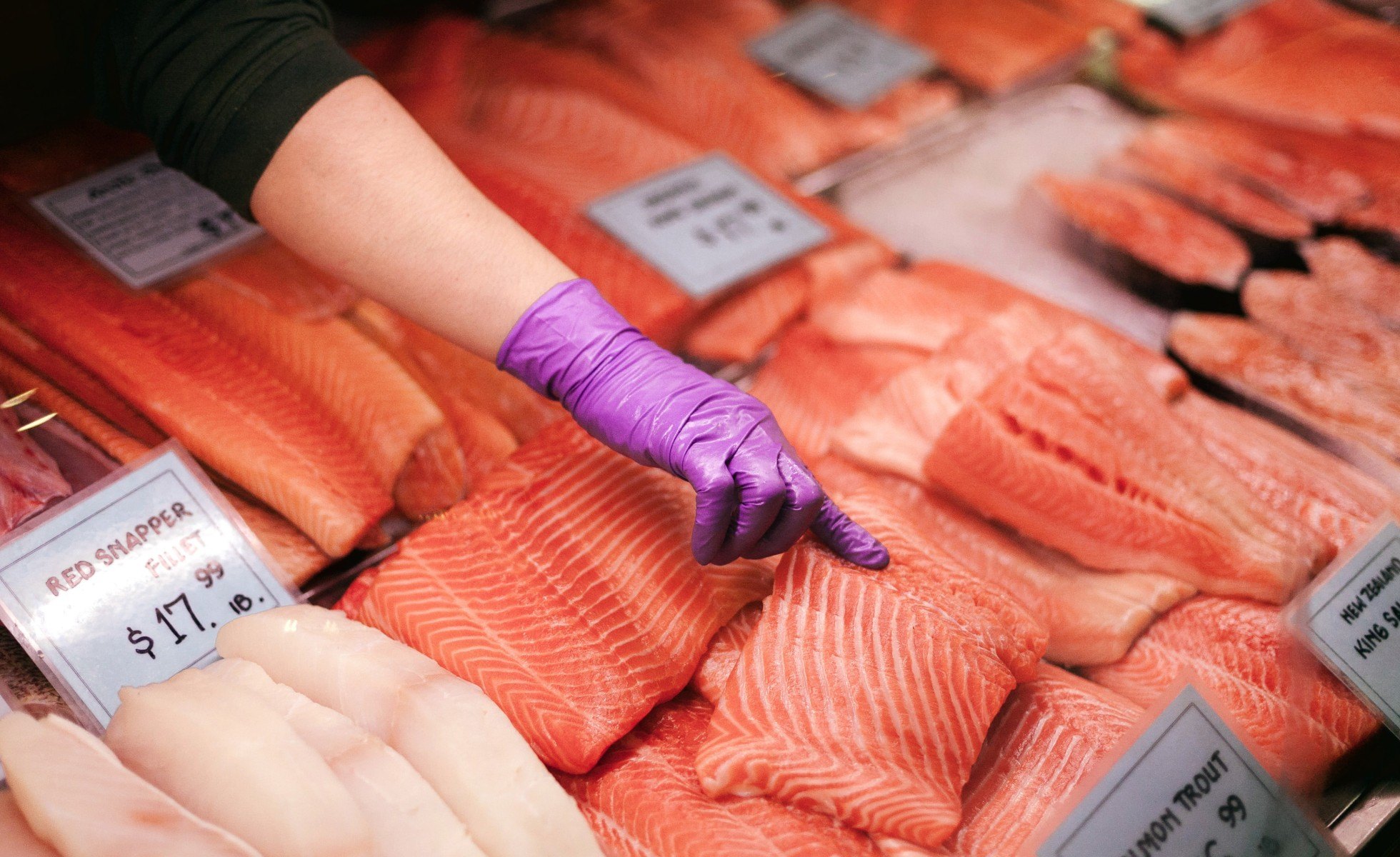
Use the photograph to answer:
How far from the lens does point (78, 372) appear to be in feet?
7.24

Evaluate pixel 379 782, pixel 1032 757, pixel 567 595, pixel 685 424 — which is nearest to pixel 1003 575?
pixel 1032 757

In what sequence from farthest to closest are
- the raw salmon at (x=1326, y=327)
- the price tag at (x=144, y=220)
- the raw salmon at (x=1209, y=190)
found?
the raw salmon at (x=1209, y=190) → the raw salmon at (x=1326, y=327) → the price tag at (x=144, y=220)

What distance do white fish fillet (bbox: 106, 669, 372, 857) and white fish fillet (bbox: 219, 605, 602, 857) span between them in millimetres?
186

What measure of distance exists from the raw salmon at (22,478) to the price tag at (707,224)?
162 centimetres

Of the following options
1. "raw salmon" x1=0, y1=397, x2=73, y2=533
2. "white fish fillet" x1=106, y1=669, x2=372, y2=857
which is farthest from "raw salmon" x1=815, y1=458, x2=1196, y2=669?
"raw salmon" x1=0, y1=397, x2=73, y2=533

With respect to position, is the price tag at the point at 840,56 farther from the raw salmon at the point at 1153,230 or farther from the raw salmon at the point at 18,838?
the raw salmon at the point at 18,838

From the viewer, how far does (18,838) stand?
1419mm

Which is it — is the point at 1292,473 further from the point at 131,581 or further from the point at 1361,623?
the point at 131,581

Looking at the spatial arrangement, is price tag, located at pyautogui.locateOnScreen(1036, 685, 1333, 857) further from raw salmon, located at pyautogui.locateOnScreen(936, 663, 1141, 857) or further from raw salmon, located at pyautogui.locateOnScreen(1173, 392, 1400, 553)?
raw salmon, located at pyautogui.locateOnScreen(1173, 392, 1400, 553)

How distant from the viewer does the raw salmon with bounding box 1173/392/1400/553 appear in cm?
219

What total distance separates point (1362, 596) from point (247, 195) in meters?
2.65

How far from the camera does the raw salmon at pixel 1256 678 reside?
1.88 metres

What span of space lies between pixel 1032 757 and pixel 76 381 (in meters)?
2.35

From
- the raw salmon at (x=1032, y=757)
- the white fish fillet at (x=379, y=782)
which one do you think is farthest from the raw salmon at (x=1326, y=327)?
the white fish fillet at (x=379, y=782)
